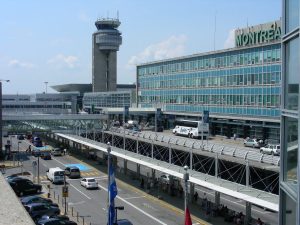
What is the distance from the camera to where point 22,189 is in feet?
129

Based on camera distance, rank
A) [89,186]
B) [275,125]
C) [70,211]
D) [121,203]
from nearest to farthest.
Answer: [70,211]
[121,203]
[89,186]
[275,125]

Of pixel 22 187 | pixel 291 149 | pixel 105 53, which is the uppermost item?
pixel 105 53

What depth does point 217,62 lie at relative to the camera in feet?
238

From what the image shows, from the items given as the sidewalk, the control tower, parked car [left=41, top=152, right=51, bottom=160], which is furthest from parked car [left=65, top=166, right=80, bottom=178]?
the control tower

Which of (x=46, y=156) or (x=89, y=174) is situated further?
(x=46, y=156)

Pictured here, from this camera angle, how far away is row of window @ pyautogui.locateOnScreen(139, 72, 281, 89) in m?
60.0

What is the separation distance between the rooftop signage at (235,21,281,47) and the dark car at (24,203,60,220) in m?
40.3

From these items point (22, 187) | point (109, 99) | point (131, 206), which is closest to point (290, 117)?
point (131, 206)

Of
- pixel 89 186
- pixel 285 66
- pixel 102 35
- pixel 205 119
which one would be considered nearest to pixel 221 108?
pixel 205 119

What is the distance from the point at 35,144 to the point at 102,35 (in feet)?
295

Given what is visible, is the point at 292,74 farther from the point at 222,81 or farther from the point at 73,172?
the point at 222,81

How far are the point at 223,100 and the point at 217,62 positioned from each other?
630 cm

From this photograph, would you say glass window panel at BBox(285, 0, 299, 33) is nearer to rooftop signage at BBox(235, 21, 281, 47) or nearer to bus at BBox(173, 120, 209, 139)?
bus at BBox(173, 120, 209, 139)

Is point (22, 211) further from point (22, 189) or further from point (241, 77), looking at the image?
point (241, 77)
